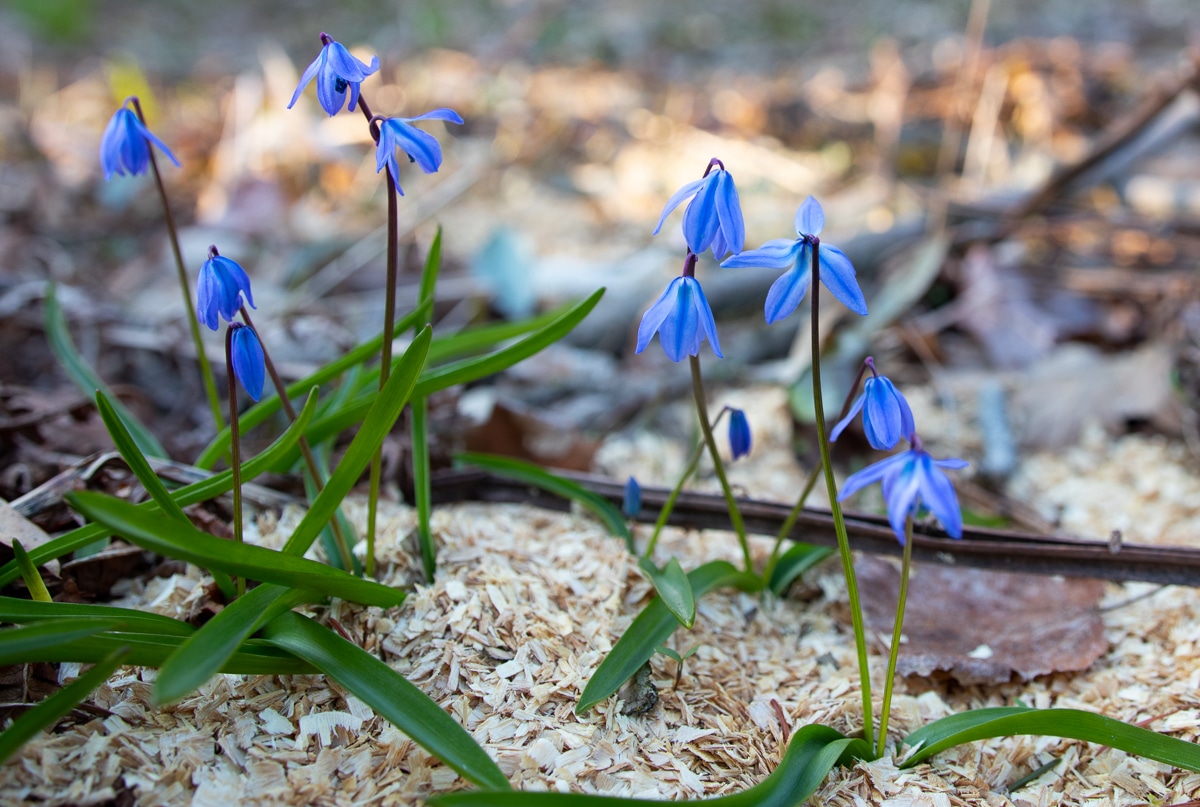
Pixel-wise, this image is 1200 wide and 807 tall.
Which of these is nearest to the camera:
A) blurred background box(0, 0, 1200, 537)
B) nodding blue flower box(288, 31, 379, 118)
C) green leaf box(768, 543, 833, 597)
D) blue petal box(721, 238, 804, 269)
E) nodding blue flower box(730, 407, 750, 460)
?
blue petal box(721, 238, 804, 269)

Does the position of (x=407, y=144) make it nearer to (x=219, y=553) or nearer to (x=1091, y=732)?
(x=219, y=553)

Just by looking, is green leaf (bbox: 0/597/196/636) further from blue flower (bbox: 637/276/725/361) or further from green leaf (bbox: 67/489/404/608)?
blue flower (bbox: 637/276/725/361)

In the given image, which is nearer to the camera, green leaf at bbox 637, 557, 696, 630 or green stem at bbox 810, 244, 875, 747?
green stem at bbox 810, 244, 875, 747

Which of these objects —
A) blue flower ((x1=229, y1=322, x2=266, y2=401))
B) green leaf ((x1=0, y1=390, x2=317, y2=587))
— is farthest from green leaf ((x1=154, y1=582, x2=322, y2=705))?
blue flower ((x1=229, y1=322, x2=266, y2=401))

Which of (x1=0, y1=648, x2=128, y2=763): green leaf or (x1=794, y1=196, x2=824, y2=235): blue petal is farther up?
(x1=794, y1=196, x2=824, y2=235): blue petal

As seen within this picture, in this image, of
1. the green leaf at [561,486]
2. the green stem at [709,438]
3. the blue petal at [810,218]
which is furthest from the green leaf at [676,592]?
the blue petal at [810,218]

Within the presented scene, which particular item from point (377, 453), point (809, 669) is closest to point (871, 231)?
point (809, 669)

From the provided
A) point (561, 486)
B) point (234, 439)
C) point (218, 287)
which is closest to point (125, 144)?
point (218, 287)

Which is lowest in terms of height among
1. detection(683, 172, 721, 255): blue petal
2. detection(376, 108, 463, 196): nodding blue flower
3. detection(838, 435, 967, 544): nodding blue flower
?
detection(838, 435, 967, 544): nodding blue flower

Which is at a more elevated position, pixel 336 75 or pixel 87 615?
pixel 336 75
